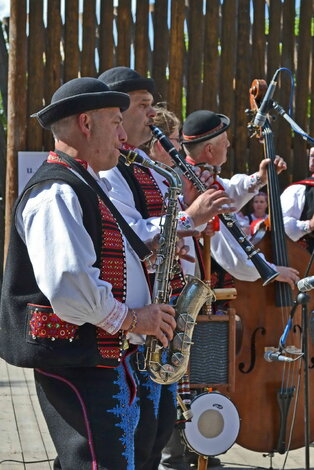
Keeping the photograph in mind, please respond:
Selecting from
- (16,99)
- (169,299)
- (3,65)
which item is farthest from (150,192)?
(3,65)

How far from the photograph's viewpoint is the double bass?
4531 mm

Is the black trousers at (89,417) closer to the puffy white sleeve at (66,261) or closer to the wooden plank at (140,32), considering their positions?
the puffy white sleeve at (66,261)

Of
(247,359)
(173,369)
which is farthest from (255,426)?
(173,369)

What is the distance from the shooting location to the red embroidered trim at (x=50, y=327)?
8.47ft

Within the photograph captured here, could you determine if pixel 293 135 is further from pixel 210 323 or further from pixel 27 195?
pixel 27 195

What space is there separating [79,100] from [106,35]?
4332 millimetres

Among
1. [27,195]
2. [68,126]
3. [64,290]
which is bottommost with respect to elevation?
[64,290]

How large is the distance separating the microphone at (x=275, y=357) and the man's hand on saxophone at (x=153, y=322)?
1.68 meters

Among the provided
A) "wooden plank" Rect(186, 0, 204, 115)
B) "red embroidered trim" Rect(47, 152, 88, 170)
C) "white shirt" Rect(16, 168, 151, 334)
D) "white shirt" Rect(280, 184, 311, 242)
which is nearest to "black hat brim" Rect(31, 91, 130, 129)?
"red embroidered trim" Rect(47, 152, 88, 170)

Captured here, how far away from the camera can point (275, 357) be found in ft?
14.5

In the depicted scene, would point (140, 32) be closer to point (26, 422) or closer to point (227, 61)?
point (227, 61)

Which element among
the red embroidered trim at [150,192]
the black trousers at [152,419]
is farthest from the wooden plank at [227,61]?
the black trousers at [152,419]

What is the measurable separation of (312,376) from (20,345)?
2460mm

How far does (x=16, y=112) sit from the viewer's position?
6.89 meters
